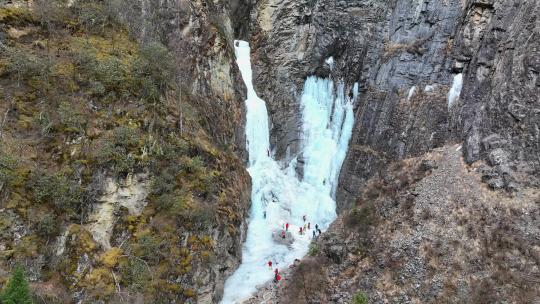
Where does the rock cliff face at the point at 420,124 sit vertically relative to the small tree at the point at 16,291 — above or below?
above

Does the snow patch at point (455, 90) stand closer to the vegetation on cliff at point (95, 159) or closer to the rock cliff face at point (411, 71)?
the rock cliff face at point (411, 71)

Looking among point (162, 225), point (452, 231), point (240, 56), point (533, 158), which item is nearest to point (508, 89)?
point (533, 158)

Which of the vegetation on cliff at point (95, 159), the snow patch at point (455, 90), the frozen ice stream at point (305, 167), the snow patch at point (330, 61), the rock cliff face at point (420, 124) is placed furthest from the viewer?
the snow patch at point (330, 61)

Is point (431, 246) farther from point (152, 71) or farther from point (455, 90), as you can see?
point (152, 71)

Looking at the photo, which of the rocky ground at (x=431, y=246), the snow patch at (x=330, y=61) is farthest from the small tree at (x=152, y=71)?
the snow patch at (x=330, y=61)

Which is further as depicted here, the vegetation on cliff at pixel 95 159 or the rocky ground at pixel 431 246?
the rocky ground at pixel 431 246

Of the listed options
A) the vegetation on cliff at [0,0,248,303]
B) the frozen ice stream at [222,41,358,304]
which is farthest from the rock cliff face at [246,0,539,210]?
the vegetation on cliff at [0,0,248,303]

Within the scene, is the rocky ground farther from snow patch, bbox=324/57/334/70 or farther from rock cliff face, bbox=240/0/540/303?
snow patch, bbox=324/57/334/70
